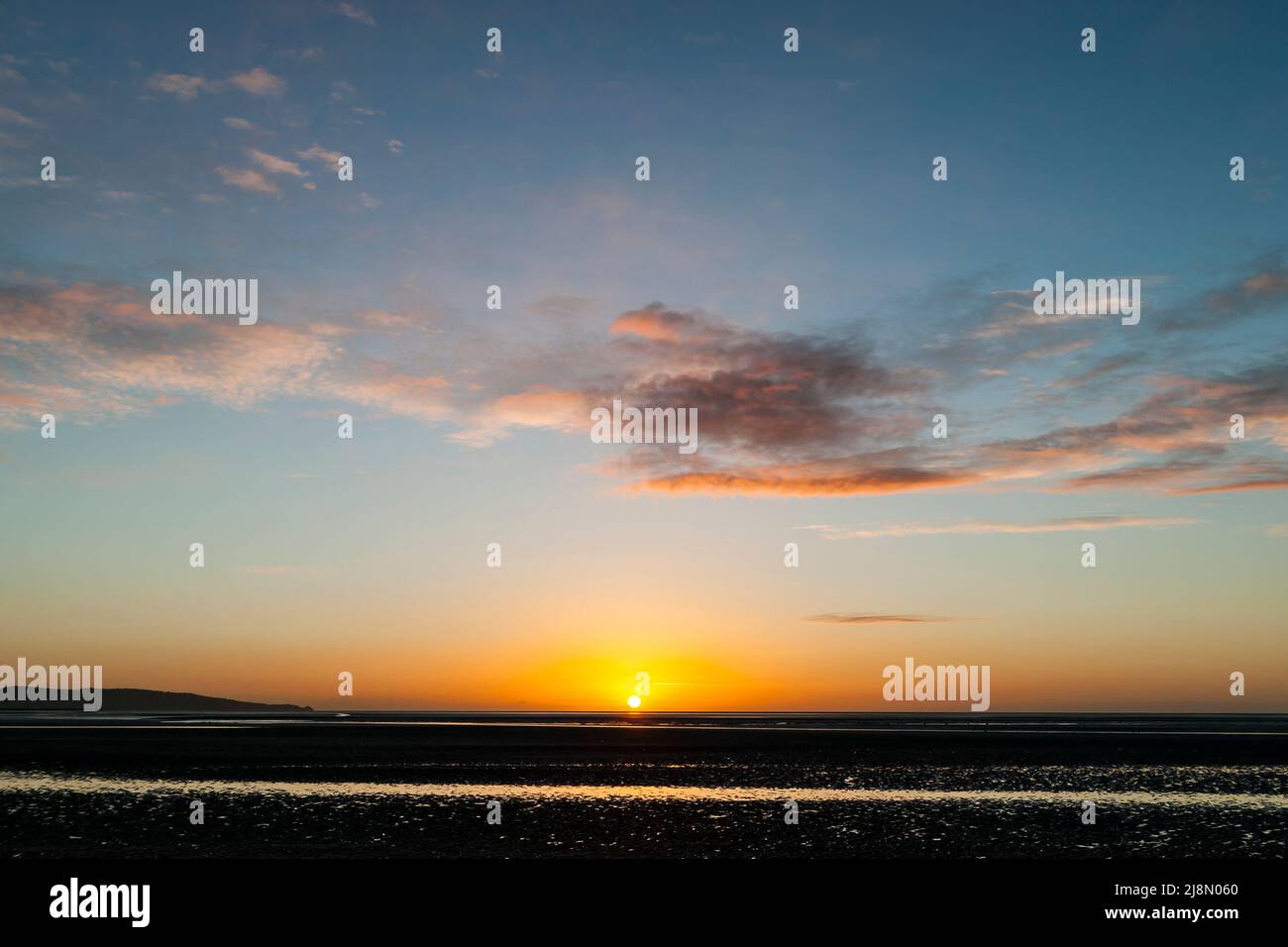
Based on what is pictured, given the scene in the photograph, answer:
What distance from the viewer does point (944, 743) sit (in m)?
79.9

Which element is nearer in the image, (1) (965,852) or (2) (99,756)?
(1) (965,852)

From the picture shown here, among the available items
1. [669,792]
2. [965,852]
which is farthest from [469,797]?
[965,852]
